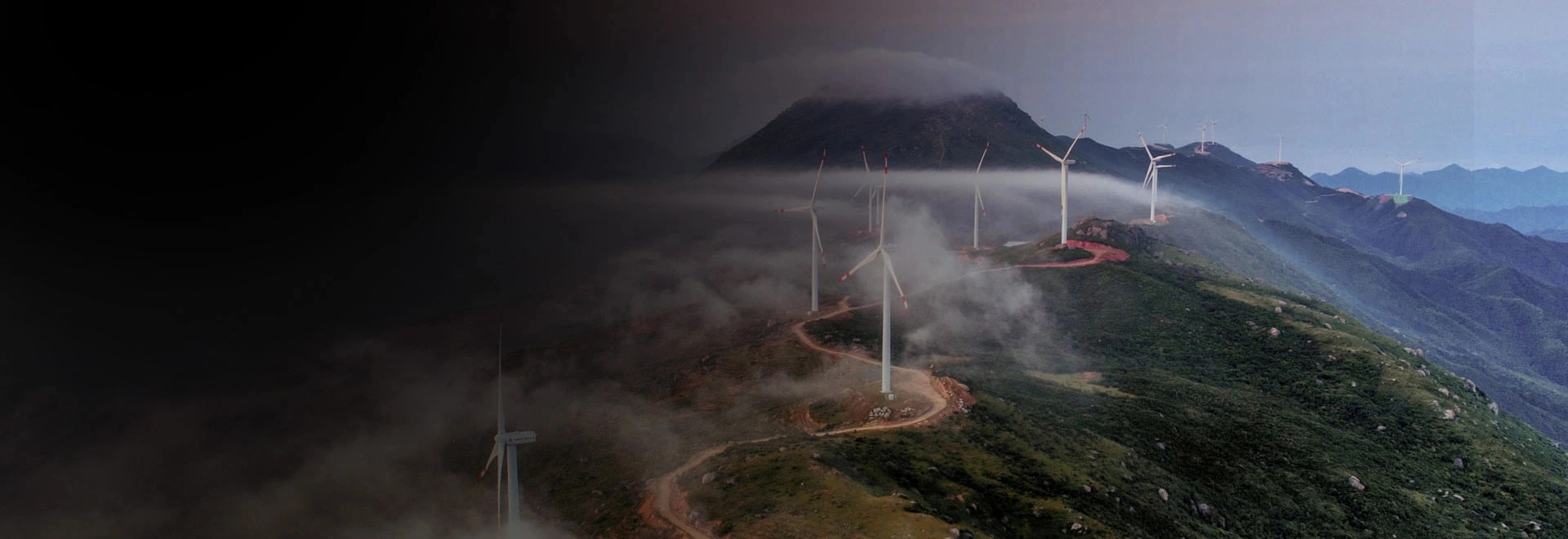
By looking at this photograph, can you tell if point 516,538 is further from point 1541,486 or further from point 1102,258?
point 1102,258

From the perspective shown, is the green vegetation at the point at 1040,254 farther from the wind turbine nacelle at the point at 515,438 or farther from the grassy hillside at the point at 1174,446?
the wind turbine nacelle at the point at 515,438

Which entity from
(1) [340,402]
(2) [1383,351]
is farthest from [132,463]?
(2) [1383,351]

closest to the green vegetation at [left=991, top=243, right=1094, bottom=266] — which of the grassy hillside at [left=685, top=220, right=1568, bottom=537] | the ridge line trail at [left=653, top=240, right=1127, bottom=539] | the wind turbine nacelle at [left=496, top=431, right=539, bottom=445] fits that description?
the grassy hillside at [left=685, top=220, right=1568, bottom=537]

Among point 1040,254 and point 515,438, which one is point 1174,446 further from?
point 1040,254

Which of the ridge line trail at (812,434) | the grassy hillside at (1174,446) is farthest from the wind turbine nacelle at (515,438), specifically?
the grassy hillside at (1174,446)

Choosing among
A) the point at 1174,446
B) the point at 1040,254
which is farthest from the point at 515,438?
the point at 1040,254

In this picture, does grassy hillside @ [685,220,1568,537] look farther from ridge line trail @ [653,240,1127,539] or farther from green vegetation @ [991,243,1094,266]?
green vegetation @ [991,243,1094,266]
